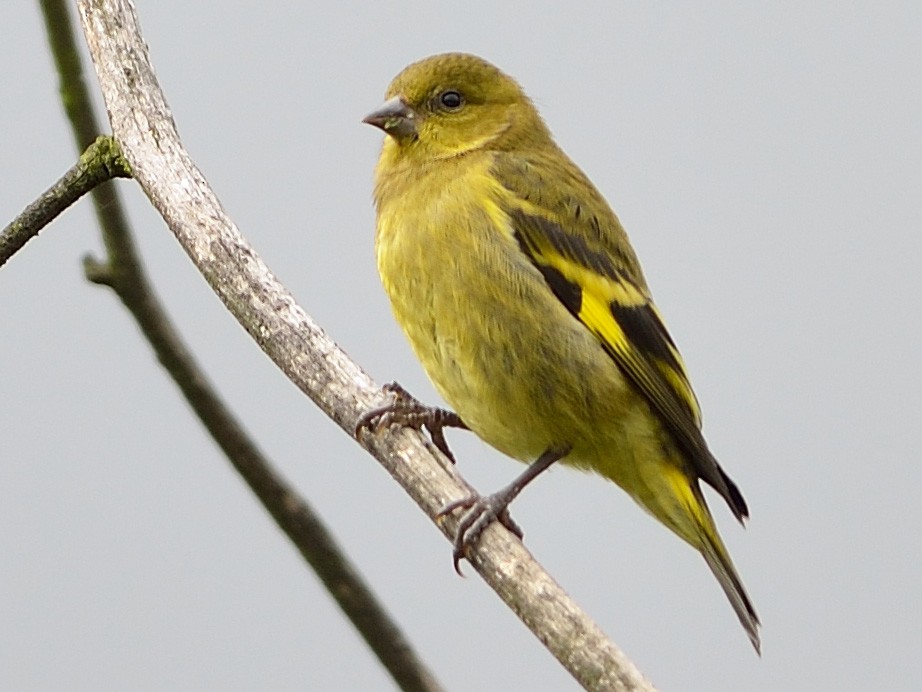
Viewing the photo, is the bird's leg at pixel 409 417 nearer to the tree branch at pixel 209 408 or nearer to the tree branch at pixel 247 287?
the tree branch at pixel 247 287

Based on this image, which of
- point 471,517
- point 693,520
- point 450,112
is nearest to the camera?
point 471,517

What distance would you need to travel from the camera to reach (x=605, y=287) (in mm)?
3830

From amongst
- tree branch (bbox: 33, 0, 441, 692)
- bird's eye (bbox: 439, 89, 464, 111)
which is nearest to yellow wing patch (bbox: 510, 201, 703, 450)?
bird's eye (bbox: 439, 89, 464, 111)

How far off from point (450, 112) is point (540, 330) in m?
0.91

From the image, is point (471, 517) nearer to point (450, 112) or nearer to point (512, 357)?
point (512, 357)

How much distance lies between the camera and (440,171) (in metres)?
3.90

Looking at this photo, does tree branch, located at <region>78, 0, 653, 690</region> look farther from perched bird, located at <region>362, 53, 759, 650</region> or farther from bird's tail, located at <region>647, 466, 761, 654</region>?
bird's tail, located at <region>647, 466, 761, 654</region>

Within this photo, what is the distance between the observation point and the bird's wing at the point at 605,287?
12.1 ft

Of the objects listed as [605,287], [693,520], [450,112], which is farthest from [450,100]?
[693,520]

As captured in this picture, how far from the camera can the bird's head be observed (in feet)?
13.2

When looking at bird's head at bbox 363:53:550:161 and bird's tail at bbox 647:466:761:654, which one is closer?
bird's tail at bbox 647:466:761:654

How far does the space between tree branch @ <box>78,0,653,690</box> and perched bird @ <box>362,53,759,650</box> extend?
8.9 inches

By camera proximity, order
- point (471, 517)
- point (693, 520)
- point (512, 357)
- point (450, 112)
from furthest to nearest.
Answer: point (450, 112), point (693, 520), point (512, 357), point (471, 517)

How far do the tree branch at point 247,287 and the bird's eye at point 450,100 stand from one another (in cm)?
104
